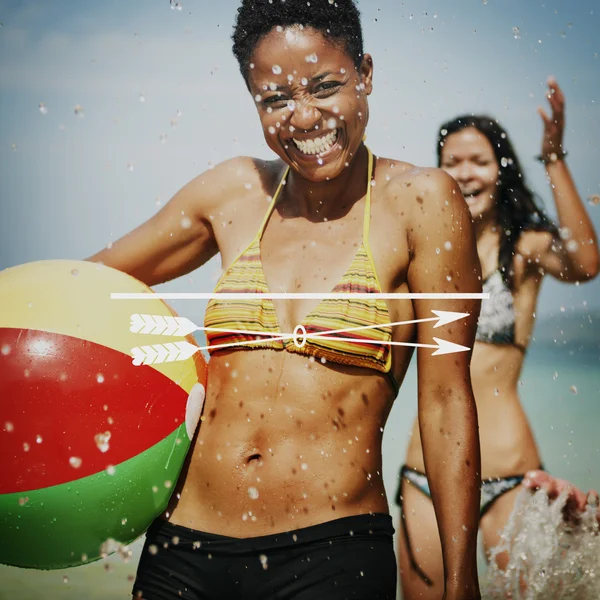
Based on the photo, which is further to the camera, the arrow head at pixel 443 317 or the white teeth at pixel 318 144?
the white teeth at pixel 318 144

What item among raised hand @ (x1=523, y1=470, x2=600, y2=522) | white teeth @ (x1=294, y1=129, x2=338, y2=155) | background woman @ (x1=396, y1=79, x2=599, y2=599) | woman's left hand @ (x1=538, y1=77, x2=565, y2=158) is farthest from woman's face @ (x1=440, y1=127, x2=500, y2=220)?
white teeth @ (x1=294, y1=129, x2=338, y2=155)

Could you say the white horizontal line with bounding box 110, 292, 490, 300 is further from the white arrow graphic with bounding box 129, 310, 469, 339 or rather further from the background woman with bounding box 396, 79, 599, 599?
the background woman with bounding box 396, 79, 599, 599

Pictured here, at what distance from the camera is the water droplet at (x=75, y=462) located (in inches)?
71.1

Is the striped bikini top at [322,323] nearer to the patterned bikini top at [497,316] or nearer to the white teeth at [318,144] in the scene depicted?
the white teeth at [318,144]

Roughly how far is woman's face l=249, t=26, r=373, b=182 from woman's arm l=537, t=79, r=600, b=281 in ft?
4.27

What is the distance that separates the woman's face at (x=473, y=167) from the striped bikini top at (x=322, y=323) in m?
1.26

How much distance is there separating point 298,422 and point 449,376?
0.32 meters

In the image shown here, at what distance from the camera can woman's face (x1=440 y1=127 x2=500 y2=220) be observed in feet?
10.5

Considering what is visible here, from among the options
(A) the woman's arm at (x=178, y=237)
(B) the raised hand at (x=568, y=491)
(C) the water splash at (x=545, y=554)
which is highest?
(A) the woman's arm at (x=178, y=237)

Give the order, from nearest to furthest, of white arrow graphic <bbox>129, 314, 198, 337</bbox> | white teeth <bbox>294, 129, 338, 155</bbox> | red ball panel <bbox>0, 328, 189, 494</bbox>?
1. red ball panel <bbox>0, 328, 189, 494</bbox>
2. white arrow graphic <bbox>129, 314, 198, 337</bbox>
3. white teeth <bbox>294, 129, 338, 155</bbox>

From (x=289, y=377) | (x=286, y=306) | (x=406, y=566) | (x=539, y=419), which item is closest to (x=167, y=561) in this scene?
(x=289, y=377)

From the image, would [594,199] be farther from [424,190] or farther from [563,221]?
[424,190]

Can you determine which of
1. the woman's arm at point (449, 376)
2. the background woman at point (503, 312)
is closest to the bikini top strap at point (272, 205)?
the woman's arm at point (449, 376)
